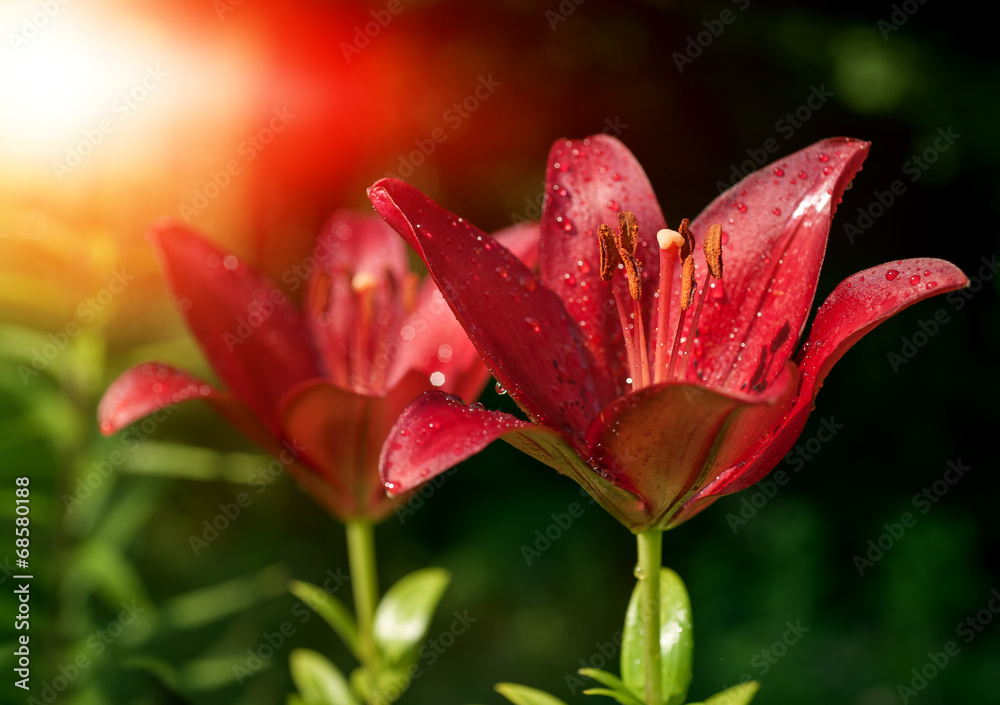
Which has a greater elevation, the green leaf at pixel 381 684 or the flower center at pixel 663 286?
the flower center at pixel 663 286

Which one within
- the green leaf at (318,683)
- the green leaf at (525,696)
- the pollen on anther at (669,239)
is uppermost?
the pollen on anther at (669,239)

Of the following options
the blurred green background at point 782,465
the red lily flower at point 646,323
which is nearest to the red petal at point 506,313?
the red lily flower at point 646,323

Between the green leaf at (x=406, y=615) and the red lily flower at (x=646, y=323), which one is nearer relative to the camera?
the red lily flower at (x=646, y=323)

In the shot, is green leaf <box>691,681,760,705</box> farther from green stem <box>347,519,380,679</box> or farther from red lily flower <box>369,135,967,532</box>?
green stem <box>347,519,380,679</box>

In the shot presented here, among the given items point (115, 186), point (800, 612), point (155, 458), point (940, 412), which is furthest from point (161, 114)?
point (940, 412)

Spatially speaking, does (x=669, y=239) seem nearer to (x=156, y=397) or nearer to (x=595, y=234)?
(x=595, y=234)

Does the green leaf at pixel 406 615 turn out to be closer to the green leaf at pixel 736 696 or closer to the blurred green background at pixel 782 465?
the green leaf at pixel 736 696

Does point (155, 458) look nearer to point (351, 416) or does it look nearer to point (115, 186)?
point (115, 186)
